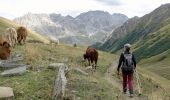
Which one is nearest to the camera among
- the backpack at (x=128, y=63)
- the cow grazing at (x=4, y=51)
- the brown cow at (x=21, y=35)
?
the backpack at (x=128, y=63)

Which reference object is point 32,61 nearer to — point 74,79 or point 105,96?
point 74,79

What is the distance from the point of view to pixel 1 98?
45.5ft

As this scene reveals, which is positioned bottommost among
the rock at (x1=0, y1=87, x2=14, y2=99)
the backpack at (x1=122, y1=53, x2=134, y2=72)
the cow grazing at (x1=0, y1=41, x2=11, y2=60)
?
the rock at (x1=0, y1=87, x2=14, y2=99)

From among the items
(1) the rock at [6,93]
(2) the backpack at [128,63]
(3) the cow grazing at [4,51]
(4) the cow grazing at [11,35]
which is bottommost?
(1) the rock at [6,93]

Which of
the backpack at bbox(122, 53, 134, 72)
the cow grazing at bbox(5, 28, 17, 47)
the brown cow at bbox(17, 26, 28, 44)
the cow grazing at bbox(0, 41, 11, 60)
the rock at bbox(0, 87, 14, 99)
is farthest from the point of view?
the brown cow at bbox(17, 26, 28, 44)

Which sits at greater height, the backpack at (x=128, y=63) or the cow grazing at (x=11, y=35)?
the cow grazing at (x=11, y=35)

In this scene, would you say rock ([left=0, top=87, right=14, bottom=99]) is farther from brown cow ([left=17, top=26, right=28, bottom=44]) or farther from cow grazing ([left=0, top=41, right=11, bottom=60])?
brown cow ([left=17, top=26, right=28, bottom=44])

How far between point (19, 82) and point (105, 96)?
12.2 feet

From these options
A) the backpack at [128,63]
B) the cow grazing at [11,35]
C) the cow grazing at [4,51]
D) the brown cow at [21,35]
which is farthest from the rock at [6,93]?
the brown cow at [21,35]

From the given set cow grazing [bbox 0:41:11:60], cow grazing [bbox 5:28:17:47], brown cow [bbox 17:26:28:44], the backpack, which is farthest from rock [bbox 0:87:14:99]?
brown cow [bbox 17:26:28:44]

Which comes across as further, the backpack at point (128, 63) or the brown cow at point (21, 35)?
the brown cow at point (21, 35)

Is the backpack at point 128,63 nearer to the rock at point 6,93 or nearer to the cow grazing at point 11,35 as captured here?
the rock at point 6,93

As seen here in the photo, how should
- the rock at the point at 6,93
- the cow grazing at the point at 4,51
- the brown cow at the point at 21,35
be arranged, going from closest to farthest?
the rock at the point at 6,93
the cow grazing at the point at 4,51
the brown cow at the point at 21,35

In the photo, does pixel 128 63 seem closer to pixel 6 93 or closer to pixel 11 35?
pixel 6 93
